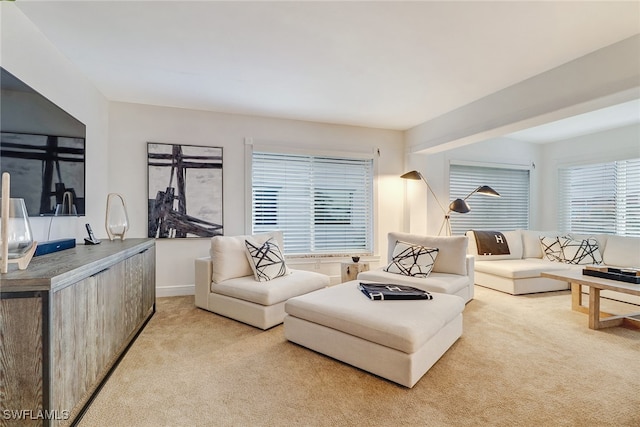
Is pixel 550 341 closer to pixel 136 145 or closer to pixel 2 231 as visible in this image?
pixel 2 231

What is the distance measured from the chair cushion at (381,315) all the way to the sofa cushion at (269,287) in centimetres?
40

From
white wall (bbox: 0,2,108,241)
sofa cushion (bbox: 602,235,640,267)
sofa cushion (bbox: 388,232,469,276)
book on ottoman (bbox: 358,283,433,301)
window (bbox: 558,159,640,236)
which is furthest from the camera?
window (bbox: 558,159,640,236)

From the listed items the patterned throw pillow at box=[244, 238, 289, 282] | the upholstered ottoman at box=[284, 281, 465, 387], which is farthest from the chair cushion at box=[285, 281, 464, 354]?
the patterned throw pillow at box=[244, 238, 289, 282]

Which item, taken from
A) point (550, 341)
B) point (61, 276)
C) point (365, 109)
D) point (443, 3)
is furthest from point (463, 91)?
point (61, 276)

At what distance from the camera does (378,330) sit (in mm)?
1979

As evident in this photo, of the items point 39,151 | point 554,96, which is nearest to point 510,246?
point 554,96

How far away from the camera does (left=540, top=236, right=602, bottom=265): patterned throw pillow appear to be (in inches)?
168

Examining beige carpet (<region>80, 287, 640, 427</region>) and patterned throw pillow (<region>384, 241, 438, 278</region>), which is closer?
beige carpet (<region>80, 287, 640, 427</region>)

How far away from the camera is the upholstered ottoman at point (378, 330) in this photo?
6.23 feet

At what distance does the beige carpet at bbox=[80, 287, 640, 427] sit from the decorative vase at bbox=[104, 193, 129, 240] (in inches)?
37.8

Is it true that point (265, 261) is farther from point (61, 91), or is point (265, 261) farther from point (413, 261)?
point (61, 91)

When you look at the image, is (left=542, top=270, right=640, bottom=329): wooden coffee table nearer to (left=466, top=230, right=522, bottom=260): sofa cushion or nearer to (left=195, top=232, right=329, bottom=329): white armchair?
(left=466, top=230, right=522, bottom=260): sofa cushion

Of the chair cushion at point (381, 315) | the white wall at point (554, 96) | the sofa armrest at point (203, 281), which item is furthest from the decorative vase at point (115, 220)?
the white wall at point (554, 96)

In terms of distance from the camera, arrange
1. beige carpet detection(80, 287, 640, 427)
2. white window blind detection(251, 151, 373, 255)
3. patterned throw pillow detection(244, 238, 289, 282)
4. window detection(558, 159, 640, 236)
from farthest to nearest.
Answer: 1. window detection(558, 159, 640, 236)
2. white window blind detection(251, 151, 373, 255)
3. patterned throw pillow detection(244, 238, 289, 282)
4. beige carpet detection(80, 287, 640, 427)
